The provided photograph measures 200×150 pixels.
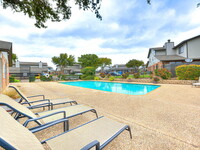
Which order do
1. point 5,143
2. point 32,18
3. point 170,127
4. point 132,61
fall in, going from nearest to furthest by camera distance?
point 5,143, point 170,127, point 32,18, point 132,61

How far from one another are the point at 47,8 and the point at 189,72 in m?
16.4

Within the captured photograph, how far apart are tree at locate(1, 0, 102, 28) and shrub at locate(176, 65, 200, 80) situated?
1337 cm

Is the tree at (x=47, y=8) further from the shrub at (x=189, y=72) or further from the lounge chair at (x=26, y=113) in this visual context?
the shrub at (x=189, y=72)

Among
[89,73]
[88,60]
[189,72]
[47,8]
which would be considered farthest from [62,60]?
[189,72]

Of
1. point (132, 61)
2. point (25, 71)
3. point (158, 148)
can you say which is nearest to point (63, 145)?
point (158, 148)

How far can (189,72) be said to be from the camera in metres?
12.2

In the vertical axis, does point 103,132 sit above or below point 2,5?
below

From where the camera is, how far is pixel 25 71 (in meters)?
38.8

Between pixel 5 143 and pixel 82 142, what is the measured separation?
1112 mm

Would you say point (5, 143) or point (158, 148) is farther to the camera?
point (158, 148)

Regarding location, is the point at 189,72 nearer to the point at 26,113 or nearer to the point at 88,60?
the point at 26,113

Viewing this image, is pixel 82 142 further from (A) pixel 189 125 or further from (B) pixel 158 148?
(A) pixel 189 125

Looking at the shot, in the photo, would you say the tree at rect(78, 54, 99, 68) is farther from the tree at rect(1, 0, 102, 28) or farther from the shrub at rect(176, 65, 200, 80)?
the tree at rect(1, 0, 102, 28)

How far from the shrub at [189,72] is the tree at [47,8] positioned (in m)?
13.4
